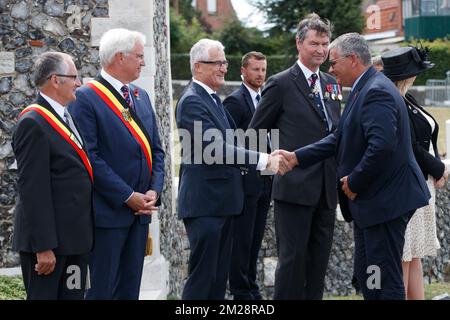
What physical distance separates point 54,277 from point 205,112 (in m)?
1.72

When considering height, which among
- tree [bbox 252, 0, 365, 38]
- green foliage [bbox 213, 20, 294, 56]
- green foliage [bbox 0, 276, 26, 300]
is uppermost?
tree [bbox 252, 0, 365, 38]

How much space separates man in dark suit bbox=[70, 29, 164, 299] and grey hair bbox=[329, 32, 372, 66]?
1.38 meters

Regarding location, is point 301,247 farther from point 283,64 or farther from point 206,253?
point 283,64

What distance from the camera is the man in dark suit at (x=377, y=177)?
19.4 ft

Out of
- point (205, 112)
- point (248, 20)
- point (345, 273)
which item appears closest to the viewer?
point (205, 112)

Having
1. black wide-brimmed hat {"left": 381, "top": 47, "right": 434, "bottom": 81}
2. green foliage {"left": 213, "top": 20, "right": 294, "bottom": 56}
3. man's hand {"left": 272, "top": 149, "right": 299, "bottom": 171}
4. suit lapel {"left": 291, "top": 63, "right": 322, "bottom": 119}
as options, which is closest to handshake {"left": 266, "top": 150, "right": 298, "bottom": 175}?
man's hand {"left": 272, "top": 149, "right": 299, "bottom": 171}

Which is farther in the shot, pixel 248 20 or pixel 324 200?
pixel 248 20

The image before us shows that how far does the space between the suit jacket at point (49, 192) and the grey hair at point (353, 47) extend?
1.96 m

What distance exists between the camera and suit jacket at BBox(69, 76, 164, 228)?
236 inches

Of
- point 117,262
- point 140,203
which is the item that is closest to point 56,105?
point 140,203

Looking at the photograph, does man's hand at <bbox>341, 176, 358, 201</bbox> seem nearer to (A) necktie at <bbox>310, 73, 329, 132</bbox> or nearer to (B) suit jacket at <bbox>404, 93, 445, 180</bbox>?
(A) necktie at <bbox>310, 73, 329, 132</bbox>

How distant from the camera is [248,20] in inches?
1813
